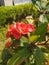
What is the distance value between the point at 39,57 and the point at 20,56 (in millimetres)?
119

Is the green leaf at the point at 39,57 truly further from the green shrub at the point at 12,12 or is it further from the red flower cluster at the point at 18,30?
the green shrub at the point at 12,12

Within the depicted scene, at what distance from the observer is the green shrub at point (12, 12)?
915 centimetres

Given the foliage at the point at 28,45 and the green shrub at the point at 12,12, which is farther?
the green shrub at the point at 12,12

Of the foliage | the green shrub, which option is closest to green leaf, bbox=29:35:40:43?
the foliage

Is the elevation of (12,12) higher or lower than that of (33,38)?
lower

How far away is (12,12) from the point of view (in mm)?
9469

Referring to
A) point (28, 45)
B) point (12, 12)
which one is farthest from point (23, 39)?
point (12, 12)

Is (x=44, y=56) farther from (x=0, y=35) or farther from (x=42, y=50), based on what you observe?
(x=0, y=35)

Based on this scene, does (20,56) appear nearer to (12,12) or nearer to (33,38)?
(33,38)

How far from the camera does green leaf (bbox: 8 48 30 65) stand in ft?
5.06

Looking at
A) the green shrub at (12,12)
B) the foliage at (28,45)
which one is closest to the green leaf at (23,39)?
the foliage at (28,45)

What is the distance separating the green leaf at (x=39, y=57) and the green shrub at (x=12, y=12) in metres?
7.44

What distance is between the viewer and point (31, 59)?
1.60 m

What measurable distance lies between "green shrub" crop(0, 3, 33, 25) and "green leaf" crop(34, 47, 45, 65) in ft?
24.4
